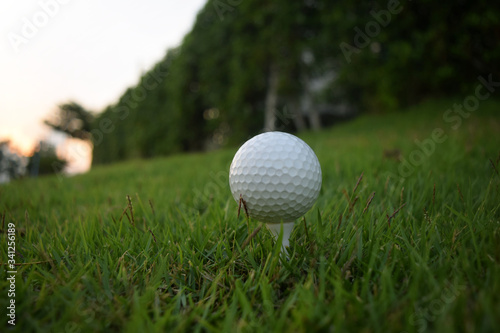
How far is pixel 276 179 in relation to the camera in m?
1.33

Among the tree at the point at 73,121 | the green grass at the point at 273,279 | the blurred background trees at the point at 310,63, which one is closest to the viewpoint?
the green grass at the point at 273,279

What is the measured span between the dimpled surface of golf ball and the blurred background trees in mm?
7371

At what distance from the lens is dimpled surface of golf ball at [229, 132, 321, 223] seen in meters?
1.31

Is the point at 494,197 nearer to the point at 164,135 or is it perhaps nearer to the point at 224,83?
the point at 224,83

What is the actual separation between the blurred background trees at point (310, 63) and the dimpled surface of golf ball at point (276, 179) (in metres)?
7.37

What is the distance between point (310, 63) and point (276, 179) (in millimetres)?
10849

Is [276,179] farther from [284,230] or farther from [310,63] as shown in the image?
[310,63]

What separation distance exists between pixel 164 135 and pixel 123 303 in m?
17.7

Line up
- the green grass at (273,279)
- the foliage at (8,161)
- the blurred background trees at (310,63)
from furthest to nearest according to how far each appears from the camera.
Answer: the foliage at (8,161) < the blurred background trees at (310,63) < the green grass at (273,279)

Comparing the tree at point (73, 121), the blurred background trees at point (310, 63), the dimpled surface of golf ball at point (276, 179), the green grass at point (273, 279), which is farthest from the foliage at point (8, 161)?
the tree at point (73, 121)

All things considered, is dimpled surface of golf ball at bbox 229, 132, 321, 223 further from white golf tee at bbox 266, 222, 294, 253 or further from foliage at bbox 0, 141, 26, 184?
foliage at bbox 0, 141, 26, 184

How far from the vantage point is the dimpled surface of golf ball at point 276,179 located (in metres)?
1.31

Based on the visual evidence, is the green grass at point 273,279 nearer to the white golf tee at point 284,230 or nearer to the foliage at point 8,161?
the white golf tee at point 284,230

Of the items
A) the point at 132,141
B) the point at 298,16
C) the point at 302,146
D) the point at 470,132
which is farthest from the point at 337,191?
the point at 132,141
